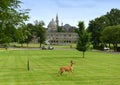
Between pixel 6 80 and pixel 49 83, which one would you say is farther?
pixel 6 80

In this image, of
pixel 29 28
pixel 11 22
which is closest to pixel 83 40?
pixel 29 28

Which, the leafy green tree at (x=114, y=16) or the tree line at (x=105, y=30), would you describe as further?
the leafy green tree at (x=114, y=16)

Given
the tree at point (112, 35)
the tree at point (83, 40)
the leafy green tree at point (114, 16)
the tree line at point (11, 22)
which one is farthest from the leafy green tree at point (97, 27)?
the tree line at point (11, 22)

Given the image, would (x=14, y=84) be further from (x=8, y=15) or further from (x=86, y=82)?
(x=8, y=15)

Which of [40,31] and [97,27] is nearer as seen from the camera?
[97,27]

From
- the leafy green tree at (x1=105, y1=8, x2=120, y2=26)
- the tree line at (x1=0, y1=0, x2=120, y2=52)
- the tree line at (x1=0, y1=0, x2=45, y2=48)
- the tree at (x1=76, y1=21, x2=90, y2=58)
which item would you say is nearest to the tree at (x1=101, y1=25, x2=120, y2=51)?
the tree line at (x1=0, y1=0, x2=120, y2=52)

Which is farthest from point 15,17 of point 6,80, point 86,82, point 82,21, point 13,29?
point 82,21

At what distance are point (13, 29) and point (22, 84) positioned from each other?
331 inches

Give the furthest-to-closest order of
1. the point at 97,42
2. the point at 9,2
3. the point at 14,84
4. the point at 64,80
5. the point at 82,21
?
the point at 97,42, the point at 82,21, the point at 9,2, the point at 64,80, the point at 14,84

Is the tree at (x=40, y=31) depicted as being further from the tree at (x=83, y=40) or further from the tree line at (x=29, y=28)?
the tree at (x=83, y=40)

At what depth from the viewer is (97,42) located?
454ft

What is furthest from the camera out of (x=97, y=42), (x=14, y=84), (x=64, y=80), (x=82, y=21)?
(x=97, y=42)

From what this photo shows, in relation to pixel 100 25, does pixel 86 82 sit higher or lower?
lower

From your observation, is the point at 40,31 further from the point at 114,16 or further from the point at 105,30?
the point at 105,30
